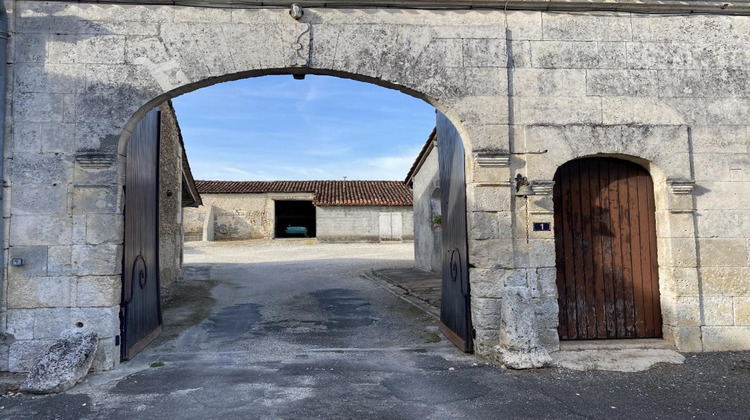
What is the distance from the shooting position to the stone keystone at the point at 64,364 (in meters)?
3.72

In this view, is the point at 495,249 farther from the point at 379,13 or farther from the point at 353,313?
the point at 353,313

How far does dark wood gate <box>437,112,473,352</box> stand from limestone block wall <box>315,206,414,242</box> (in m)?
16.9

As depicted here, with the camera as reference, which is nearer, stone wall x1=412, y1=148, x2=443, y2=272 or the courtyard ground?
the courtyard ground

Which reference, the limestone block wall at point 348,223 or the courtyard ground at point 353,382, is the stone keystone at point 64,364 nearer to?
the courtyard ground at point 353,382

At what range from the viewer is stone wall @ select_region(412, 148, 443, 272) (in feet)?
40.6

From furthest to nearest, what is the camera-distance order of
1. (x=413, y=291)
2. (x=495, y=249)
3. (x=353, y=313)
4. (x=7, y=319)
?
(x=413, y=291) → (x=353, y=313) → (x=495, y=249) → (x=7, y=319)

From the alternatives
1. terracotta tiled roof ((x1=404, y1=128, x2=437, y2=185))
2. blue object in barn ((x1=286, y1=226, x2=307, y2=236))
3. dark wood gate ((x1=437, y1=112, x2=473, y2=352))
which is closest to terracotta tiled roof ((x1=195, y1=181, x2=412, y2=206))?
blue object in barn ((x1=286, y1=226, x2=307, y2=236))

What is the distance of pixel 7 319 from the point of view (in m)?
4.20

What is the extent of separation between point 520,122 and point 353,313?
3.91 metres

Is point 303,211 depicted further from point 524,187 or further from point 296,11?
point 524,187

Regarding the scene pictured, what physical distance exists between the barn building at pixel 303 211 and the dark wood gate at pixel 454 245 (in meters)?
17.0

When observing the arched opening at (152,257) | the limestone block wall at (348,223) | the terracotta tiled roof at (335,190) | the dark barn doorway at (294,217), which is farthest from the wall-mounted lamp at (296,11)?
the dark barn doorway at (294,217)

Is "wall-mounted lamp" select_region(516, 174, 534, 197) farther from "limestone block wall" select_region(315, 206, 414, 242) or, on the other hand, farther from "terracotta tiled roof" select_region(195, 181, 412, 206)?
"limestone block wall" select_region(315, 206, 414, 242)

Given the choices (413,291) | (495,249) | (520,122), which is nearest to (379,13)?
(520,122)
